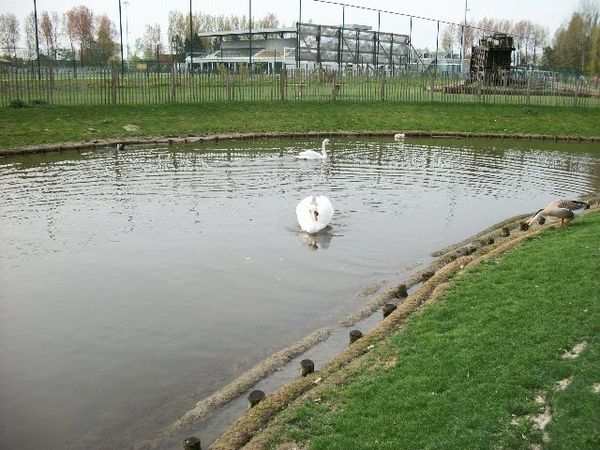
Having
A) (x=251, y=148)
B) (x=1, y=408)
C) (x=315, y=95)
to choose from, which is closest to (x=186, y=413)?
(x=1, y=408)

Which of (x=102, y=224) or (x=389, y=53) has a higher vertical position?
(x=389, y=53)

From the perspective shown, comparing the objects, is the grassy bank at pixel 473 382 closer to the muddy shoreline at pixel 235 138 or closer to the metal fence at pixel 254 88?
the muddy shoreline at pixel 235 138

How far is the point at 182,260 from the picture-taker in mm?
10812

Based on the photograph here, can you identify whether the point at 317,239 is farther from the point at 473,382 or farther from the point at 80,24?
the point at 80,24

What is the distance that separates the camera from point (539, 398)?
560 cm

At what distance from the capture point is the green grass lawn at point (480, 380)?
205 inches

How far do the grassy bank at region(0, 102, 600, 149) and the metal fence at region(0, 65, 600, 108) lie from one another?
1922mm

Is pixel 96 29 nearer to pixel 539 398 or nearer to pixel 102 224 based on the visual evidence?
pixel 102 224

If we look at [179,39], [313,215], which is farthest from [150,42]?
[313,215]

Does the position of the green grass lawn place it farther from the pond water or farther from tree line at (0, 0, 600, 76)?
tree line at (0, 0, 600, 76)

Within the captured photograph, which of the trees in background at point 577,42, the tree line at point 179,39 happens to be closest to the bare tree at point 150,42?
the tree line at point 179,39

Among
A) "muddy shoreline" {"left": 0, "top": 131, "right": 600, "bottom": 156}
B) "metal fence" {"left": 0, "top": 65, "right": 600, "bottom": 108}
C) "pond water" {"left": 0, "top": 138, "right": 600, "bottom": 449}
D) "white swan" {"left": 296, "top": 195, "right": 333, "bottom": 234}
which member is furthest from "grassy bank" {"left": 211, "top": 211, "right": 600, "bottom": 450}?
"metal fence" {"left": 0, "top": 65, "right": 600, "bottom": 108}

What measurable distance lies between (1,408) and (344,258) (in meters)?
6.08

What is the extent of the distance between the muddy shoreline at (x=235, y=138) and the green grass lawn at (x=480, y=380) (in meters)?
18.4
